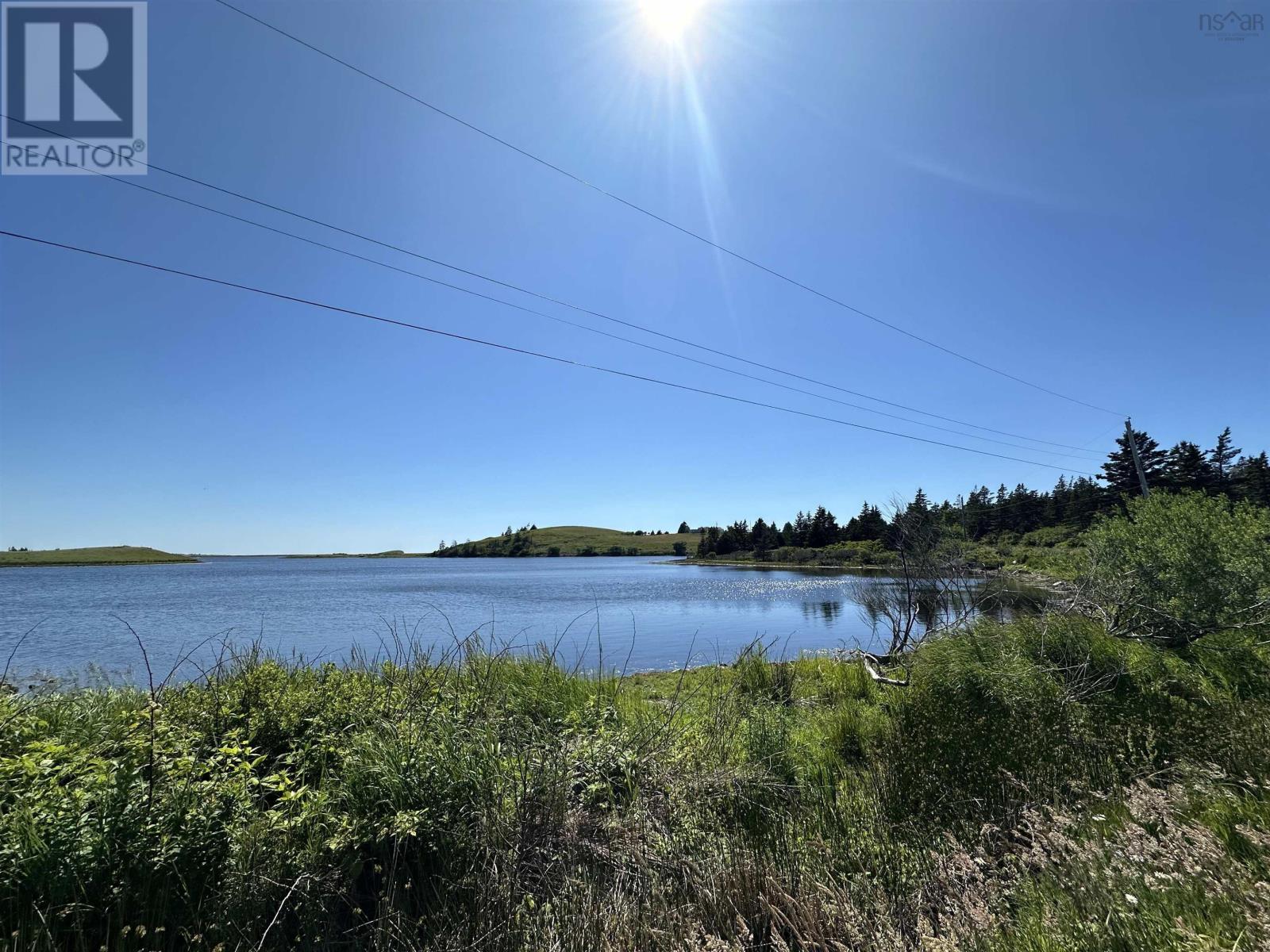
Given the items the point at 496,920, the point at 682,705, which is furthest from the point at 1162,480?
the point at 496,920

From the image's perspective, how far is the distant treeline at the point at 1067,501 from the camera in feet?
153

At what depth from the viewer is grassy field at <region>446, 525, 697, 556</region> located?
550 ft

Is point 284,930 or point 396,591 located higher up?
point 284,930

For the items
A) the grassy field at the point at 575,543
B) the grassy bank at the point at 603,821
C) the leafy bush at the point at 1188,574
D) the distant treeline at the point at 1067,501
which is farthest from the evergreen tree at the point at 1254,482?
the grassy field at the point at 575,543

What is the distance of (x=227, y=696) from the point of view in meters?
4.90

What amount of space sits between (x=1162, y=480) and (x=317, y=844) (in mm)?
72021

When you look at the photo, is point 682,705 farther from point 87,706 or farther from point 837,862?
point 87,706

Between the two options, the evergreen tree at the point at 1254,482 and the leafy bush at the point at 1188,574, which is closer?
the leafy bush at the point at 1188,574

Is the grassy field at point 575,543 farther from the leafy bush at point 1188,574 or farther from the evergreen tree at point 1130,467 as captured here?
the leafy bush at point 1188,574

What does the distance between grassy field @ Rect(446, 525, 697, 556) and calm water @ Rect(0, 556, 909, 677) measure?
119 meters

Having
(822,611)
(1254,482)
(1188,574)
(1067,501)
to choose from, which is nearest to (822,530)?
(1067,501)

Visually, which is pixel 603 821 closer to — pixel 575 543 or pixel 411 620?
pixel 411 620

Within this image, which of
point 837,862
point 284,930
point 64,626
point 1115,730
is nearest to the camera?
point 284,930

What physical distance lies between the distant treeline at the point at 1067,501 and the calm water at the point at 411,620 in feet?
24.0
